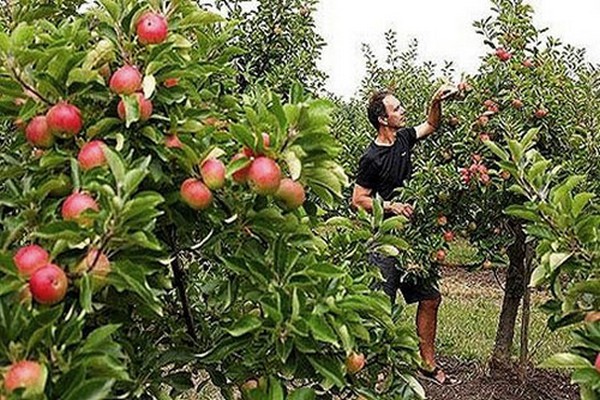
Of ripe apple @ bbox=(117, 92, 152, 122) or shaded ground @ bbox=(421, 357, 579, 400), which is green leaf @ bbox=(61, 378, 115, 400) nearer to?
ripe apple @ bbox=(117, 92, 152, 122)

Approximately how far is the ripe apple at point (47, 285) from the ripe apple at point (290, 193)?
449mm

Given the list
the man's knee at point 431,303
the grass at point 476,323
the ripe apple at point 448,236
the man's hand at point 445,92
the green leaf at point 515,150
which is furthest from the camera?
the grass at point 476,323

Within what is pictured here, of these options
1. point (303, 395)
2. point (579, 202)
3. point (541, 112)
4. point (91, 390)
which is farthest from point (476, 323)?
point (91, 390)

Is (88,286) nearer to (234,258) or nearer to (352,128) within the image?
(234,258)

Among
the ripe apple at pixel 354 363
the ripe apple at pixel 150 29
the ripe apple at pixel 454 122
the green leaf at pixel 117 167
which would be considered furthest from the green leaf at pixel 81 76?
the ripe apple at pixel 454 122

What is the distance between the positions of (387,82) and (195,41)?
16.6 feet

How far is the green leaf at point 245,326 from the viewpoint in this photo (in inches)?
59.6

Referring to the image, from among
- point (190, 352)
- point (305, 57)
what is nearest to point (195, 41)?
point (190, 352)

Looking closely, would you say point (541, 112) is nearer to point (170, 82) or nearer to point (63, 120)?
point (170, 82)

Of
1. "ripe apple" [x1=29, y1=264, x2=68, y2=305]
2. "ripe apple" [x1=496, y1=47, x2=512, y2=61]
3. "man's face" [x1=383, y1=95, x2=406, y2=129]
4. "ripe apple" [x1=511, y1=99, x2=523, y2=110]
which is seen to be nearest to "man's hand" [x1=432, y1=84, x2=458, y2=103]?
"man's face" [x1=383, y1=95, x2=406, y2=129]

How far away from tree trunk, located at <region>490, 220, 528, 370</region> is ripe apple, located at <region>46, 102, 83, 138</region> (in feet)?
13.6

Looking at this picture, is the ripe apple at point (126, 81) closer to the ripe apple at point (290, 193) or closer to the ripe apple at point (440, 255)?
the ripe apple at point (290, 193)

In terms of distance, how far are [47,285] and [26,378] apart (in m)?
0.18

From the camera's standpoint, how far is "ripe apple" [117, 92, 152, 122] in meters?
1.53
